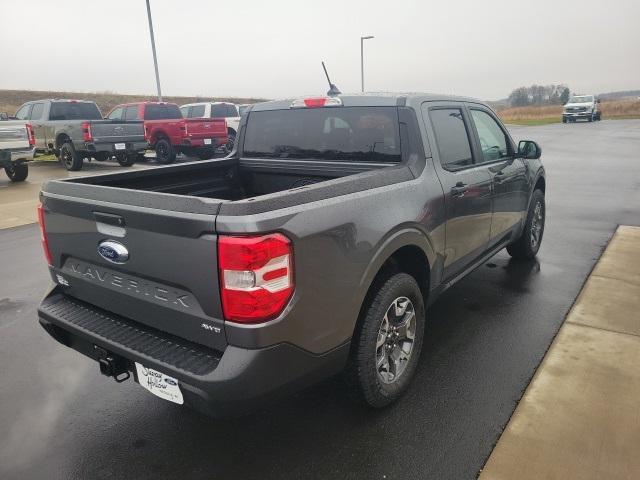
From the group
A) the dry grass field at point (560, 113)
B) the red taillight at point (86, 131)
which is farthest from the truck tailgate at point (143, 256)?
the dry grass field at point (560, 113)

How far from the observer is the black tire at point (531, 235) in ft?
17.4

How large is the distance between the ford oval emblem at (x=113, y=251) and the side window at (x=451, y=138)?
2.09 metres

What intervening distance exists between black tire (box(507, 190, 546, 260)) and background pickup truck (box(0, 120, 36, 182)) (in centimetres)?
1138

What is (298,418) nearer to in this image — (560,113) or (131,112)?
(131,112)

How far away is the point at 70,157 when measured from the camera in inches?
571

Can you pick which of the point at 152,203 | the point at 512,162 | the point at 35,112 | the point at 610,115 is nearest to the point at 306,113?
the point at 152,203

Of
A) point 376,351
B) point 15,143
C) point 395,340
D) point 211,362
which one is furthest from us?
point 15,143

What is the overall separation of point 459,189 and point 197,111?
1586cm

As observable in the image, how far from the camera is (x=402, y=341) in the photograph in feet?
10.1

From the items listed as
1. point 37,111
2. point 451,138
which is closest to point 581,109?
point 37,111

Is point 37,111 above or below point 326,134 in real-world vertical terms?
above

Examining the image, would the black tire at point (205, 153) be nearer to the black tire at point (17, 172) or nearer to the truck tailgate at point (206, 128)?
the truck tailgate at point (206, 128)

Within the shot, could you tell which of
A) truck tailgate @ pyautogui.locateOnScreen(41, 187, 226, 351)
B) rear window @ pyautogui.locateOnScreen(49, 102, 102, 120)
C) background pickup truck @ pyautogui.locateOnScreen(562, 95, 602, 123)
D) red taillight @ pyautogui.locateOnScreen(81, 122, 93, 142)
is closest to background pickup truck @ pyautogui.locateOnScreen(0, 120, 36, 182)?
red taillight @ pyautogui.locateOnScreen(81, 122, 93, 142)

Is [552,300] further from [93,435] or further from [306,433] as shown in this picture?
[93,435]
